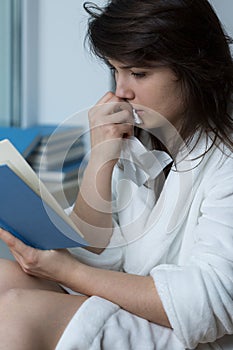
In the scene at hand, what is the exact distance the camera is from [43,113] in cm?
343

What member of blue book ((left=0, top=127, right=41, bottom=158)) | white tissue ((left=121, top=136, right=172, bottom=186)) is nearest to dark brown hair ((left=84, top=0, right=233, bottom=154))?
white tissue ((left=121, top=136, right=172, bottom=186))

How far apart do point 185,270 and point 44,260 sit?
10.5 inches

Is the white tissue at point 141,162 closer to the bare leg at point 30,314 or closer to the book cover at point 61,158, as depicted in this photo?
the book cover at point 61,158

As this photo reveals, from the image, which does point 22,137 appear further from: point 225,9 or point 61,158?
point 61,158

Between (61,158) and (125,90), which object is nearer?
(125,90)

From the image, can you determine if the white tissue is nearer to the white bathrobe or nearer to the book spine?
the white bathrobe

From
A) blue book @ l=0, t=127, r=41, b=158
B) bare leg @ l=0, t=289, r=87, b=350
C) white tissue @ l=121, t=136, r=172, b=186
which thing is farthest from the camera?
blue book @ l=0, t=127, r=41, b=158

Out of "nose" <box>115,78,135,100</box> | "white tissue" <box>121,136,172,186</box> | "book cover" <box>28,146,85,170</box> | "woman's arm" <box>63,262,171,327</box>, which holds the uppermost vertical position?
"nose" <box>115,78,135,100</box>

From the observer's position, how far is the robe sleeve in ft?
3.83

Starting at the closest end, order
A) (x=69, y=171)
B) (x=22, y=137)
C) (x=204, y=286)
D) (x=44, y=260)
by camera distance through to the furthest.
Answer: (x=204, y=286) → (x=44, y=260) → (x=69, y=171) → (x=22, y=137)

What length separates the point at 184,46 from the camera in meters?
1.29

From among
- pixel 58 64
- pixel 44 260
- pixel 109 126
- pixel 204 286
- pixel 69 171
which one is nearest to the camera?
pixel 204 286

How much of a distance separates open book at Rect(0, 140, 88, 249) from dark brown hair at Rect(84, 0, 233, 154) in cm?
29

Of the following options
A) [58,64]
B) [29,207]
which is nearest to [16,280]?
[29,207]
